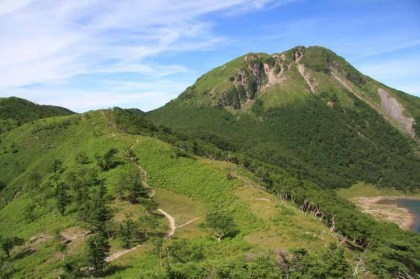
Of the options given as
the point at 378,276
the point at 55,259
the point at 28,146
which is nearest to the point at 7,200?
the point at 28,146

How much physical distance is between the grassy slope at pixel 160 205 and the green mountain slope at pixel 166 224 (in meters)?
0.29

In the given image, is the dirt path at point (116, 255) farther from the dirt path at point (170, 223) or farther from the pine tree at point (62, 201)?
the pine tree at point (62, 201)

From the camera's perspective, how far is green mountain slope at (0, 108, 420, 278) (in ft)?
160

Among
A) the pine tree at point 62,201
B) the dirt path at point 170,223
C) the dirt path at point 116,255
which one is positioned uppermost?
the pine tree at point 62,201

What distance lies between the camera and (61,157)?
120750 mm

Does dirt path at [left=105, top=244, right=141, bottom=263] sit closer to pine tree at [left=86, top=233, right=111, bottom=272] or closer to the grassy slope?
the grassy slope

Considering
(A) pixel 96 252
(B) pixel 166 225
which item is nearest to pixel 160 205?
(B) pixel 166 225

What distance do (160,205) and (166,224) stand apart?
9.65m

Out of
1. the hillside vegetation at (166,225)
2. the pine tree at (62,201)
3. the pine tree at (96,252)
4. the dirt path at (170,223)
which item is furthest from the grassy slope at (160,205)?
the pine tree at (96,252)

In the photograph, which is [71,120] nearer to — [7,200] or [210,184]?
[7,200]

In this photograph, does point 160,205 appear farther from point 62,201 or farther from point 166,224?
point 62,201

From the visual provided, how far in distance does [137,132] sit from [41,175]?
33.1m

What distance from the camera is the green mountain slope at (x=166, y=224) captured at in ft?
160

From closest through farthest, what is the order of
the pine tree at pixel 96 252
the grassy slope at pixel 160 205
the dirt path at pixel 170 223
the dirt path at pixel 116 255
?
the pine tree at pixel 96 252, the dirt path at pixel 116 255, the grassy slope at pixel 160 205, the dirt path at pixel 170 223
